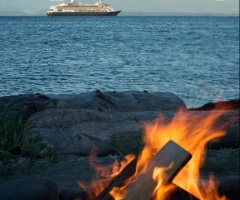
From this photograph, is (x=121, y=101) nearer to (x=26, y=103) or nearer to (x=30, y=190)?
(x=26, y=103)

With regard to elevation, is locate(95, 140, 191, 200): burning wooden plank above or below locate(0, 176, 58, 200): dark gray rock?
above

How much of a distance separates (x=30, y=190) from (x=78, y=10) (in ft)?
71.0

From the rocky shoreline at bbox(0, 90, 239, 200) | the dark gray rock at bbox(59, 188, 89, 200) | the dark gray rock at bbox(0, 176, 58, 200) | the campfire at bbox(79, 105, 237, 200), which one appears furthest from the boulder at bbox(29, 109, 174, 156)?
the dark gray rock at bbox(0, 176, 58, 200)

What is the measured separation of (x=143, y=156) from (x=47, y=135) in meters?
3.46

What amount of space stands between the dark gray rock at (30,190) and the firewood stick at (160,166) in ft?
2.49

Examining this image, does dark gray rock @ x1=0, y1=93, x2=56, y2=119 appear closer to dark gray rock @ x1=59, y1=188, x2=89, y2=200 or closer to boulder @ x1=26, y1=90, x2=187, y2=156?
boulder @ x1=26, y1=90, x2=187, y2=156

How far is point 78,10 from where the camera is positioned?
2486 centimetres

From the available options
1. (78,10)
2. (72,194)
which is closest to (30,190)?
(72,194)

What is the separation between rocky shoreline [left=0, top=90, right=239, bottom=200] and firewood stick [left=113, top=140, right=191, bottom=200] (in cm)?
81

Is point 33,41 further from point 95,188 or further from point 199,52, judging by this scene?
point 95,188

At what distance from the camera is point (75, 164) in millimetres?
5629

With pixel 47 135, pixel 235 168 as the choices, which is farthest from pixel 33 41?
pixel 235 168

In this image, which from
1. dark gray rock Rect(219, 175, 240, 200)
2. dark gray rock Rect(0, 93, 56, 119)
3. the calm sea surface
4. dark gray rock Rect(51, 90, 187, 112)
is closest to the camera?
dark gray rock Rect(219, 175, 240, 200)

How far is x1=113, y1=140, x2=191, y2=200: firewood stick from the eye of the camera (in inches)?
131
